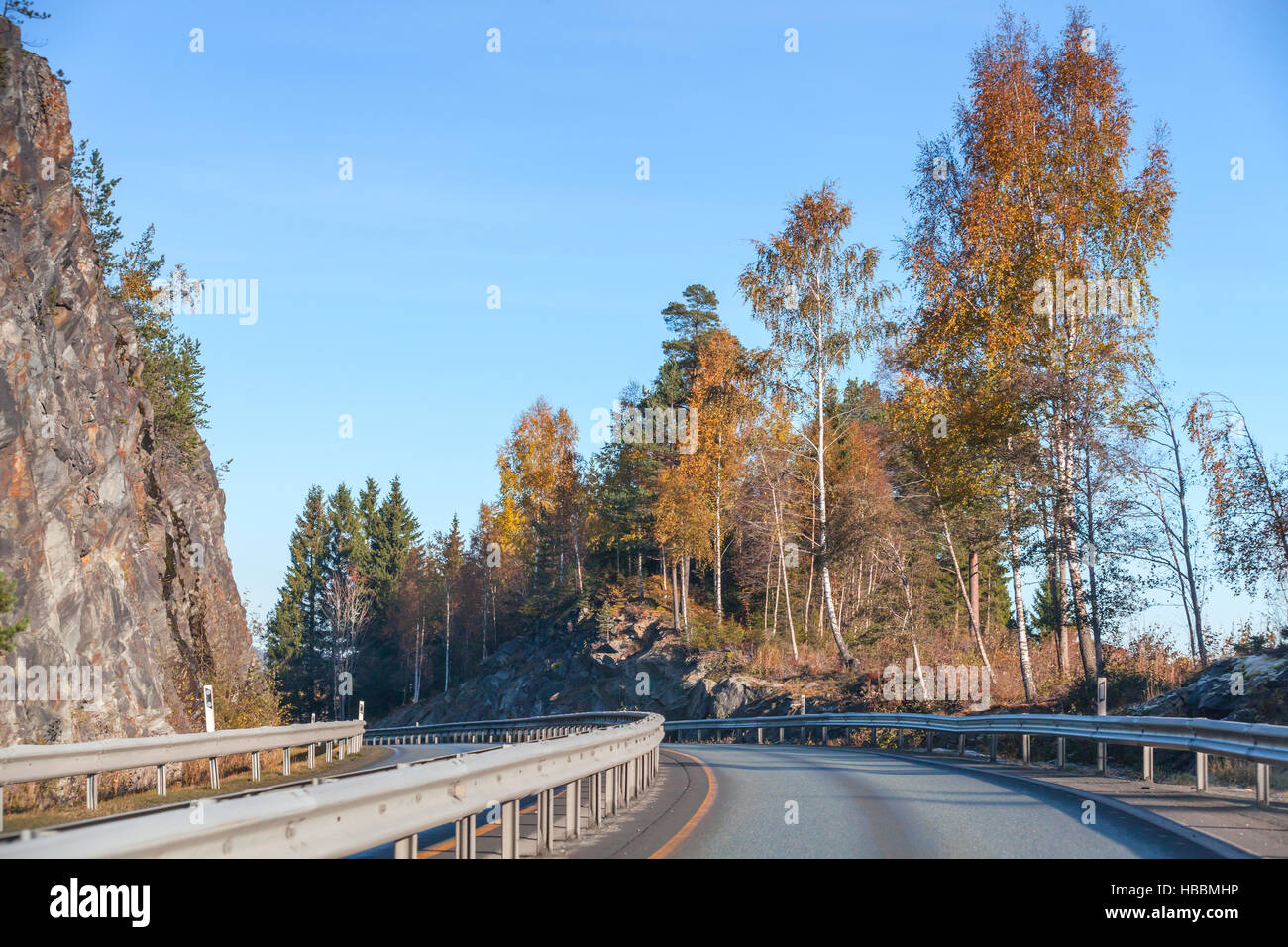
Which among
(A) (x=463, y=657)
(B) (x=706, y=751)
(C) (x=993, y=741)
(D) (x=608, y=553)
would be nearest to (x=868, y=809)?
(C) (x=993, y=741)

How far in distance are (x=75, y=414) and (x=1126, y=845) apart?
69.4 ft

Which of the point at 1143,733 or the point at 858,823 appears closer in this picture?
the point at 858,823

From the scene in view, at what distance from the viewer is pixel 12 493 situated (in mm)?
18281

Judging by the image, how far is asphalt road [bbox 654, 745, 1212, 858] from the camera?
28.8ft

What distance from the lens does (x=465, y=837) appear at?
25.0 ft

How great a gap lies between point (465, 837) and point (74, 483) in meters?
16.7

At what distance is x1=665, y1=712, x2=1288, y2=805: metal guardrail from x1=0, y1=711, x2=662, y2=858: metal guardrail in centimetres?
637

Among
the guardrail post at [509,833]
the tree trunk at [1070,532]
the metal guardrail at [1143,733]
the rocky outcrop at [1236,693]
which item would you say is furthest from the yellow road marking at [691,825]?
the tree trunk at [1070,532]

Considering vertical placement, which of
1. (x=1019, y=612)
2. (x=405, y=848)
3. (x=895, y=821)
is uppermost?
(x=1019, y=612)

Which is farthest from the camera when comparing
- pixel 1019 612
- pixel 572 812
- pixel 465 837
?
pixel 1019 612

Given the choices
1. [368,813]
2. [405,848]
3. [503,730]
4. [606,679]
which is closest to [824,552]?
[503,730]

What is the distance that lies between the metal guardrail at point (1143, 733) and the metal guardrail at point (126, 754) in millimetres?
11769

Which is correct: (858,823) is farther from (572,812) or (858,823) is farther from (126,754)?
(126,754)
